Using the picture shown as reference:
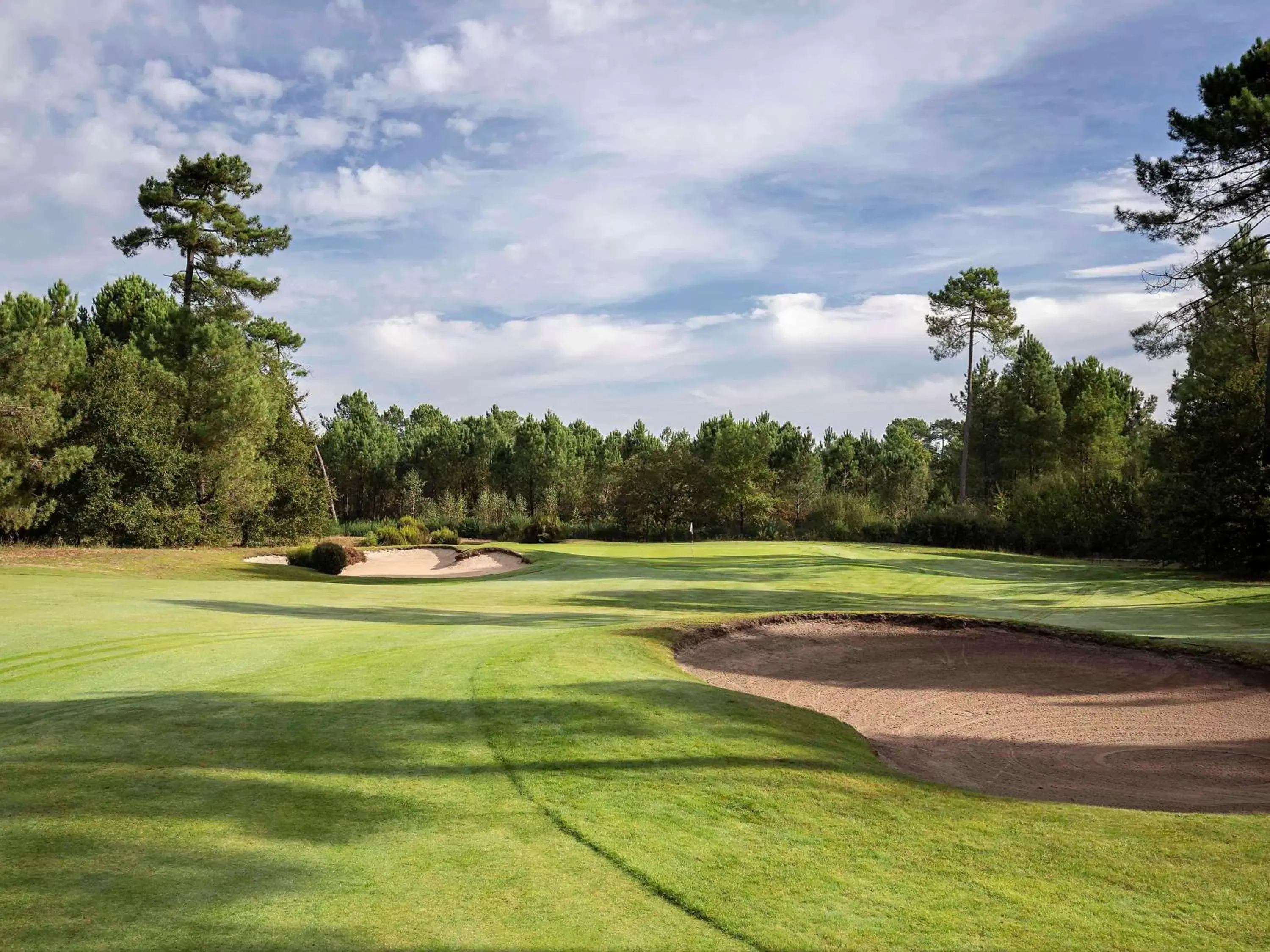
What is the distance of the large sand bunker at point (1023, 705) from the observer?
650 centimetres

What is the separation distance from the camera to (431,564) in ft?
104

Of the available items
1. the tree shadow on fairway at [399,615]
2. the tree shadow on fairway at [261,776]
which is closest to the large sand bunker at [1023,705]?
the tree shadow on fairway at [261,776]

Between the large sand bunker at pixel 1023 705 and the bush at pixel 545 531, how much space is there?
3043 cm

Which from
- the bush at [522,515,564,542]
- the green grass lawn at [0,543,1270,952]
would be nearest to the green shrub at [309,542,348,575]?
the bush at [522,515,564,542]

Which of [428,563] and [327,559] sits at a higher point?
[327,559]

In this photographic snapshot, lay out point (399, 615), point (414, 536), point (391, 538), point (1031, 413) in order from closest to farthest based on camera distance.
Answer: point (399, 615), point (391, 538), point (414, 536), point (1031, 413)

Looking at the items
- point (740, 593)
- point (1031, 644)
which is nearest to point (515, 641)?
point (1031, 644)

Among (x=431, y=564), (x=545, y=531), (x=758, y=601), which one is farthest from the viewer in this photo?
(x=545, y=531)

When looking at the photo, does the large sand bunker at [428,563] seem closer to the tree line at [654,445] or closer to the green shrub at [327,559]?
the green shrub at [327,559]

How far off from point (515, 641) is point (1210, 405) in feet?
74.9

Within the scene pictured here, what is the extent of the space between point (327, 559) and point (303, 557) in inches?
53.8

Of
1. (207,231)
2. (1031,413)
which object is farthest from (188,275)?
(1031,413)

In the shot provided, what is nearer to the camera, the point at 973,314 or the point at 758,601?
the point at 758,601

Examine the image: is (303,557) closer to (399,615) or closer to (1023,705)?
(399,615)
